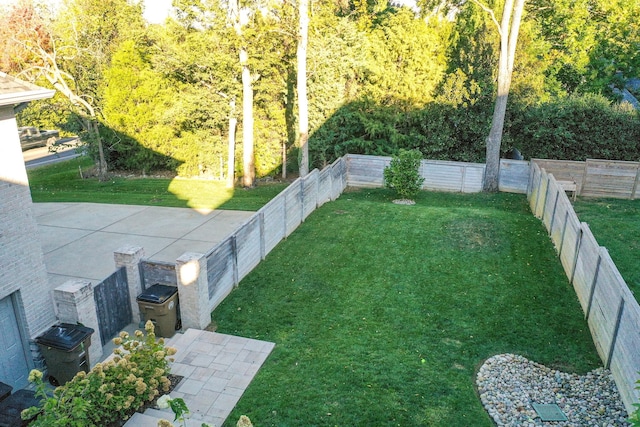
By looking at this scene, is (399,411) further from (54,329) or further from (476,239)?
(476,239)

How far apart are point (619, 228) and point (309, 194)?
8.97 metres

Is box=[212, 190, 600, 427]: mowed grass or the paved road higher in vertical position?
box=[212, 190, 600, 427]: mowed grass

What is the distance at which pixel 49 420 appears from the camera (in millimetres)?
5062

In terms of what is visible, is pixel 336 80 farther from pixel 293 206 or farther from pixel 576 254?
pixel 576 254

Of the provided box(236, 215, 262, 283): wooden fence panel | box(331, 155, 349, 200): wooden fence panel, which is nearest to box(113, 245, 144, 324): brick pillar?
box(236, 215, 262, 283): wooden fence panel

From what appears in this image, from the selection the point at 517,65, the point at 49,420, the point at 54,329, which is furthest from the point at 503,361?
the point at 517,65

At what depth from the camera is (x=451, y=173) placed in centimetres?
1806

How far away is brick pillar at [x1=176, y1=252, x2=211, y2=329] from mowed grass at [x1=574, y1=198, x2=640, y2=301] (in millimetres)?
8355

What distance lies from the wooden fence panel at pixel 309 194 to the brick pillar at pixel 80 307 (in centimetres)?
741

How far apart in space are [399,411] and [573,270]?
5497mm

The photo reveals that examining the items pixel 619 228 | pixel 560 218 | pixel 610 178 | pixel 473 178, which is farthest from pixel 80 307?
pixel 610 178

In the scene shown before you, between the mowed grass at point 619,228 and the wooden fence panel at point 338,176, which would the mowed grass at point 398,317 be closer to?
the mowed grass at point 619,228

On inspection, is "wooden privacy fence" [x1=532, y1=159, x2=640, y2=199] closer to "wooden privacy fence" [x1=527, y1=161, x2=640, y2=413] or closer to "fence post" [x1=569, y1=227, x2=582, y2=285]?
"wooden privacy fence" [x1=527, y1=161, x2=640, y2=413]

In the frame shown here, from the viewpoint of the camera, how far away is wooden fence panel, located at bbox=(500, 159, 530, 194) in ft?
57.4
